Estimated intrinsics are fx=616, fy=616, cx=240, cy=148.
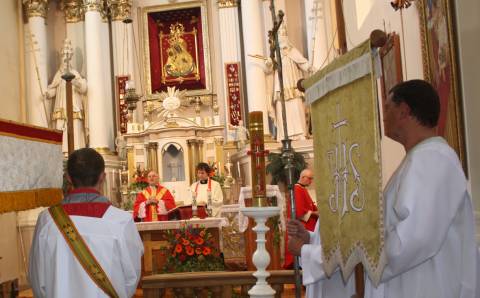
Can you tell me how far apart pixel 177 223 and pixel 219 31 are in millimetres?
6090

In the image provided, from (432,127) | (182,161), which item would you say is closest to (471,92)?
(432,127)

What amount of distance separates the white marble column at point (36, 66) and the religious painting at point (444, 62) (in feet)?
31.7

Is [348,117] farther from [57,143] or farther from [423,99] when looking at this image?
[57,143]

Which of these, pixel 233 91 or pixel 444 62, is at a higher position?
pixel 233 91

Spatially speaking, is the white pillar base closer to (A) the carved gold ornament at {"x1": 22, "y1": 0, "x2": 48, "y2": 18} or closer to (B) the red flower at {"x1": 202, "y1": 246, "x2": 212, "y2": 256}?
(B) the red flower at {"x1": 202, "y1": 246, "x2": 212, "y2": 256}

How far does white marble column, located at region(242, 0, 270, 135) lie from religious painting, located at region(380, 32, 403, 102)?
19.7 feet

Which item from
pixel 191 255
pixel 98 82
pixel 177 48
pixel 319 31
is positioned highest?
pixel 177 48

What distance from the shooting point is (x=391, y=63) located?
5.80 m

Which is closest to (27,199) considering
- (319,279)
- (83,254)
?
(83,254)

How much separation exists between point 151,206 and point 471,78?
6190 mm

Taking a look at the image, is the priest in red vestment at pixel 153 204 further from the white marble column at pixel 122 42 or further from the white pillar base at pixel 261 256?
the white pillar base at pixel 261 256

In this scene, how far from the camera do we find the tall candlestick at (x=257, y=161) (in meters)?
3.37

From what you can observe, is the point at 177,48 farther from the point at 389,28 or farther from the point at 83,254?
the point at 83,254

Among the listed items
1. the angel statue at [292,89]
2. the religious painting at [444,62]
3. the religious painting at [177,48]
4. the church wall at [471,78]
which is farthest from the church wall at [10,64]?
the church wall at [471,78]
